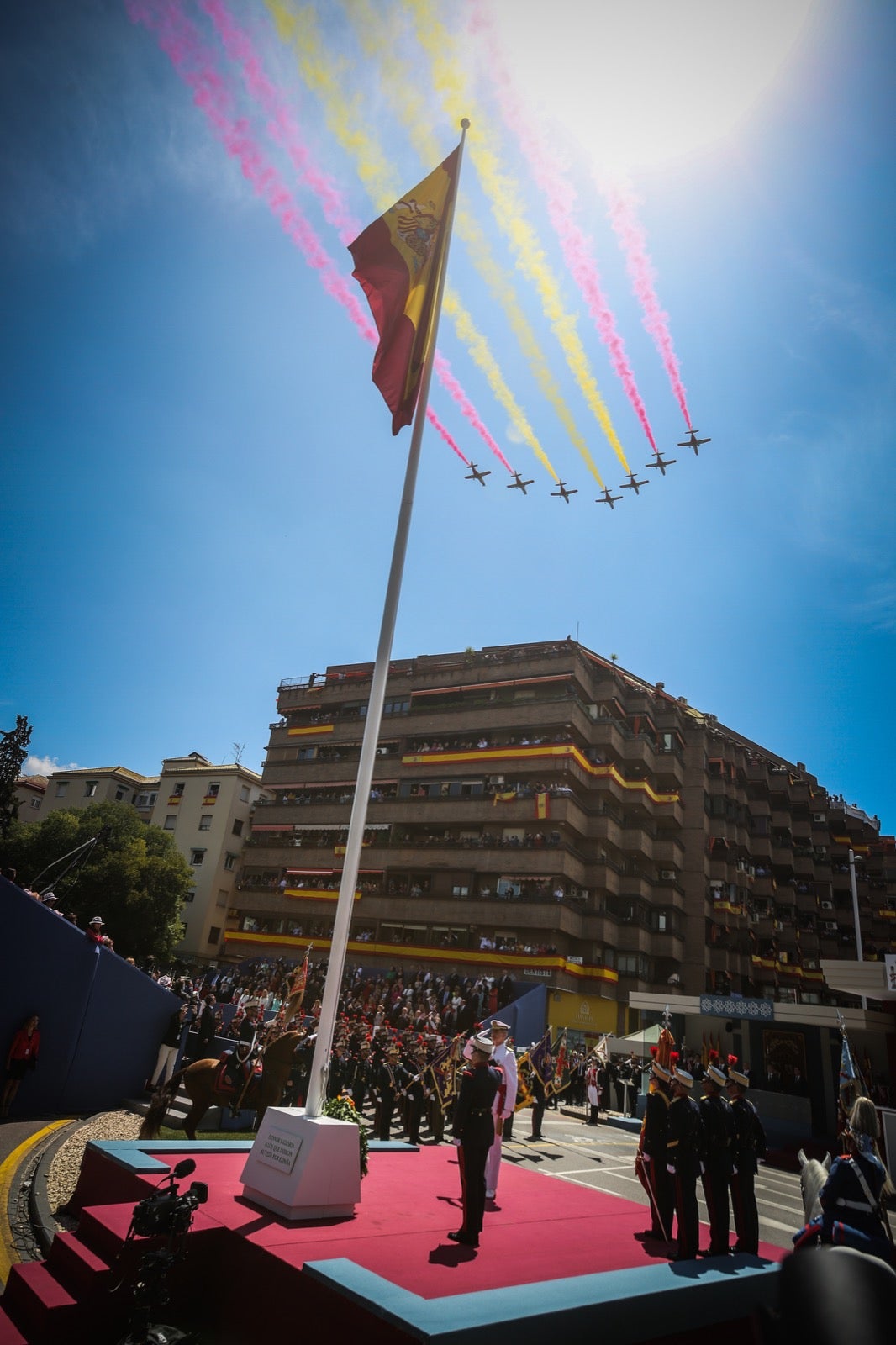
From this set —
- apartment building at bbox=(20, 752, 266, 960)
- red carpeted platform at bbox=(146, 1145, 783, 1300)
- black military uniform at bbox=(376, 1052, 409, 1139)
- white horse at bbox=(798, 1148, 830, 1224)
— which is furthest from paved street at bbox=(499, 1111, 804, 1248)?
apartment building at bbox=(20, 752, 266, 960)

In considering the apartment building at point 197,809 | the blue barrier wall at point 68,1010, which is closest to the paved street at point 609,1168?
the blue barrier wall at point 68,1010

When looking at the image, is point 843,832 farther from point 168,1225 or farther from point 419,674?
point 168,1225

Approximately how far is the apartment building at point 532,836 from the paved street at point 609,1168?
52.4 feet

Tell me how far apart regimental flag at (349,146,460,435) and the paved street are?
10.9 metres

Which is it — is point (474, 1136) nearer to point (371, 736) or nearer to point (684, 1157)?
point (684, 1157)

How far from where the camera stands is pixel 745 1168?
8328 mm

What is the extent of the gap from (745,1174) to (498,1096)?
2856 mm

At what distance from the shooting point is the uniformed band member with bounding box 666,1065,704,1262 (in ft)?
23.7

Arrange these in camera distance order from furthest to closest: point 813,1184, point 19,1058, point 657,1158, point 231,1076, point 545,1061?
point 545,1061 → point 19,1058 → point 231,1076 → point 657,1158 → point 813,1184

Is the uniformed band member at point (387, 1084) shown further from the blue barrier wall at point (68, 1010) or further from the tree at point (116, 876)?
the tree at point (116, 876)

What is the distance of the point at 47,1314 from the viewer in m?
5.01

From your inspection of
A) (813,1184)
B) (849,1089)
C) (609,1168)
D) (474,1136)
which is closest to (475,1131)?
(474,1136)

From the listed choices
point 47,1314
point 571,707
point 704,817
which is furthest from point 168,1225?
point 704,817

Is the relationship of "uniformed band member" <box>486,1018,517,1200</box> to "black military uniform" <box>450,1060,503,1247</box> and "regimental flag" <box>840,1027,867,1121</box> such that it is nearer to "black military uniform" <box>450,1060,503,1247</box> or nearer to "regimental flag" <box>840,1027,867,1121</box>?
"black military uniform" <box>450,1060,503,1247</box>
